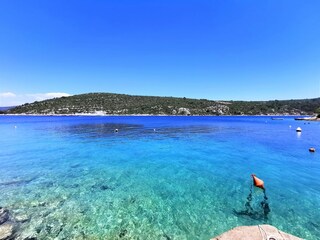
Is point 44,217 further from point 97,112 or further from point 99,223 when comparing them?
point 97,112

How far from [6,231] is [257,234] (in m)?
8.99

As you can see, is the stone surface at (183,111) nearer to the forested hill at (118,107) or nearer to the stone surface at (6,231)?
the forested hill at (118,107)

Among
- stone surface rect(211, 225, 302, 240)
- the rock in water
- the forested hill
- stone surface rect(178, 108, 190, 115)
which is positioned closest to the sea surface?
the rock in water

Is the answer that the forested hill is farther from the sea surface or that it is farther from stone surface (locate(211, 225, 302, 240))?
stone surface (locate(211, 225, 302, 240))

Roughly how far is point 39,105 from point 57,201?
19359 cm

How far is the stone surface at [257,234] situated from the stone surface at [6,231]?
24.6ft

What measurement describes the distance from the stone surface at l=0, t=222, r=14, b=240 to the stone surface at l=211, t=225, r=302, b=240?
7.51 m

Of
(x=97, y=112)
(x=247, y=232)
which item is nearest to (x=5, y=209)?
(x=247, y=232)

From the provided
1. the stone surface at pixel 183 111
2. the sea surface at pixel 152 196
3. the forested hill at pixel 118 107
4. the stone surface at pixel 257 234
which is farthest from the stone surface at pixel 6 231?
the stone surface at pixel 183 111

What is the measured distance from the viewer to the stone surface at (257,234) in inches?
213

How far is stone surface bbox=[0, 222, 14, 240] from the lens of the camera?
7547mm

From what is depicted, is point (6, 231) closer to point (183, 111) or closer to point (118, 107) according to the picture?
point (118, 107)

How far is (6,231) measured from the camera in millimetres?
7883

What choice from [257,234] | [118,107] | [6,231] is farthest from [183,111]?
[257,234]
